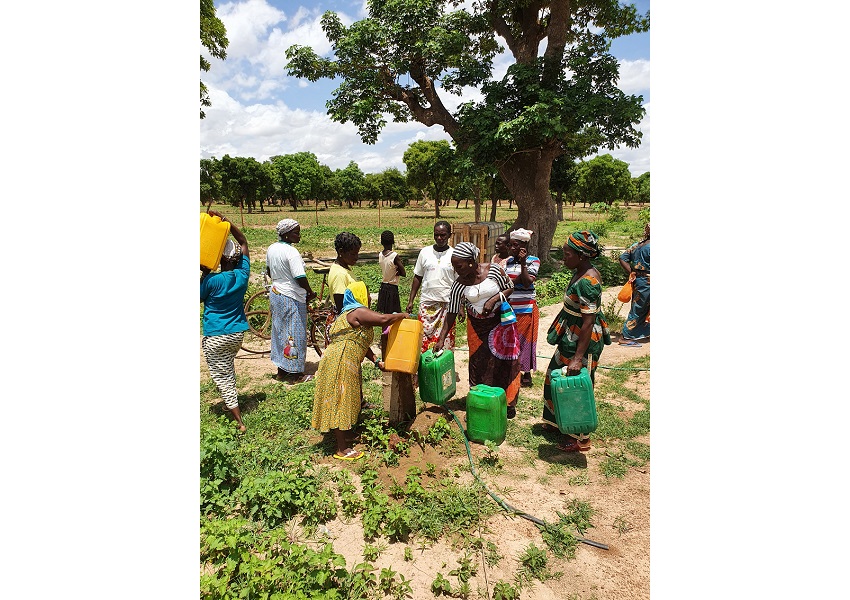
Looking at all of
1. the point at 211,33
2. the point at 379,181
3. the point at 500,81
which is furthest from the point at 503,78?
the point at 379,181

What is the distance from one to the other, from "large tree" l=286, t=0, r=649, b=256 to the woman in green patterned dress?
8.21m

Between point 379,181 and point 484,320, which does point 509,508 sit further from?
point 379,181

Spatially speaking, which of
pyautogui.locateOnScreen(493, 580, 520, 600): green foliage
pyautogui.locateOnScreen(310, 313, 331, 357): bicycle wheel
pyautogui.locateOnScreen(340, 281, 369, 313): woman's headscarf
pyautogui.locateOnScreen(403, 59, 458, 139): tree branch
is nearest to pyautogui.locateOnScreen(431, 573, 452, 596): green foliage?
pyautogui.locateOnScreen(493, 580, 520, 600): green foliage

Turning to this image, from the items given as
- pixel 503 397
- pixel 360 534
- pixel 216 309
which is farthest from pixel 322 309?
pixel 360 534

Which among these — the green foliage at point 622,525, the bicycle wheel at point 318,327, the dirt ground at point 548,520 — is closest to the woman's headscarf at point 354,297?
the dirt ground at point 548,520

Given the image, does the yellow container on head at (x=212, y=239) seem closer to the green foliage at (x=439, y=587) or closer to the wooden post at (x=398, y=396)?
the wooden post at (x=398, y=396)

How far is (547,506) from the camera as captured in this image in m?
3.48

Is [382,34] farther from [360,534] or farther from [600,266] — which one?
[360,534]

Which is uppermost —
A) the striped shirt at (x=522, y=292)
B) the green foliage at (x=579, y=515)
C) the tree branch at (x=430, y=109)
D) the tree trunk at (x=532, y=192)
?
the tree branch at (x=430, y=109)

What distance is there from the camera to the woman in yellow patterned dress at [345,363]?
3.82 m

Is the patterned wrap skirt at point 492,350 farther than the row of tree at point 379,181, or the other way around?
the row of tree at point 379,181

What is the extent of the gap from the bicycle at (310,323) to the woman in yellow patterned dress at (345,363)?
2.49 metres

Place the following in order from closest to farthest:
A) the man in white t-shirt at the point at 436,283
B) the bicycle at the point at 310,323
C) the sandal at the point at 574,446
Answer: the sandal at the point at 574,446
the man in white t-shirt at the point at 436,283
the bicycle at the point at 310,323

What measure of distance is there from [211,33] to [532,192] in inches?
390
